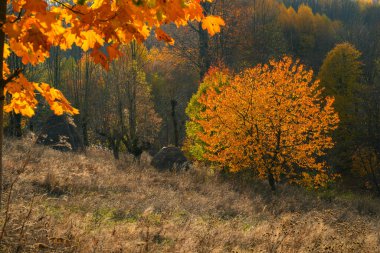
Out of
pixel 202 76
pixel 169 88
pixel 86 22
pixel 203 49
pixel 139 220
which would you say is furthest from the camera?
pixel 169 88

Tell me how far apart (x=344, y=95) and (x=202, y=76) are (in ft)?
37.0

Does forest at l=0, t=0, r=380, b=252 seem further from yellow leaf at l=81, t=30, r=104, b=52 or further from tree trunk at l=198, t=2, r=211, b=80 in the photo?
tree trunk at l=198, t=2, r=211, b=80

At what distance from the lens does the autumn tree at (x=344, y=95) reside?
25.9 meters

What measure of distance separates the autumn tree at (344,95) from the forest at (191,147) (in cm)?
10

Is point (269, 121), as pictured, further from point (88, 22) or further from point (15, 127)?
point (88, 22)

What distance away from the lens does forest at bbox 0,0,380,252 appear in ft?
8.29

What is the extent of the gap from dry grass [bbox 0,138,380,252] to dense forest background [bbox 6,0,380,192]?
7.19 metres

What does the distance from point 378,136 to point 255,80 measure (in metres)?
13.0

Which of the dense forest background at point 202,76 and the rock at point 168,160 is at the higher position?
the dense forest background at point 202,76

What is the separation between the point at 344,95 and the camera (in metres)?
30.0

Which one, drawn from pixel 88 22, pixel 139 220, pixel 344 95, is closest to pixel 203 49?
pixel 344 95

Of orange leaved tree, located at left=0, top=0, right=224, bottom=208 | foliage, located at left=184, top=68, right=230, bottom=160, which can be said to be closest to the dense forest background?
foliage, located at left=184, top=68, right=230, bottom=160

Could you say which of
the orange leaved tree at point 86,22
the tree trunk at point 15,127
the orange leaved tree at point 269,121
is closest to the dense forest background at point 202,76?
the tree trunk at point 15,127

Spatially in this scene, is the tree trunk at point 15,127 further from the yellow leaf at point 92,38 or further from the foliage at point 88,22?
the yellow leaf at point 92,38
